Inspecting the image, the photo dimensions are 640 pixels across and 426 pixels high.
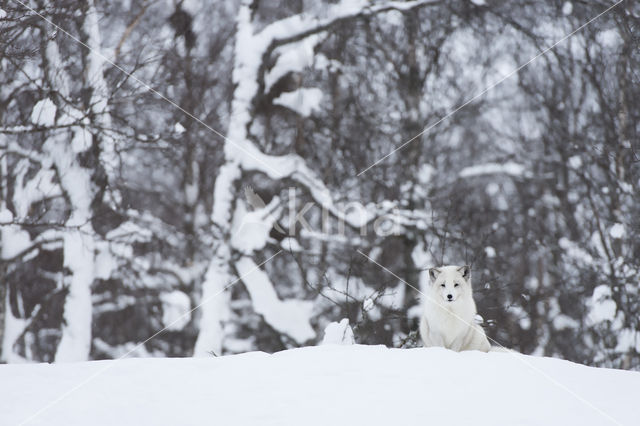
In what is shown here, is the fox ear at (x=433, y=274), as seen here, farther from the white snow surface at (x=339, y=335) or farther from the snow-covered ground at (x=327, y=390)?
the snow-covered ground at (x=327, y=390)

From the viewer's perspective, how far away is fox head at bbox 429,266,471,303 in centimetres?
609

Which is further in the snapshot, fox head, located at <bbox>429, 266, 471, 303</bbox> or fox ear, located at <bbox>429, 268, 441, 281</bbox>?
fox ear, located at <bbox>429, 268, 441, 281</bbox>

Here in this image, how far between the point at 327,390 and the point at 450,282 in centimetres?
226

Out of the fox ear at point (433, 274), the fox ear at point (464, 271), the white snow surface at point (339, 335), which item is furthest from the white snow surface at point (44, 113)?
the fox ear at point (464, 271)

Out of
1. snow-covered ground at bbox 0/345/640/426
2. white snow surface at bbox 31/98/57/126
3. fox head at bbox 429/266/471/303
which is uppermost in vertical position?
white snow surface at bbox 31/98/57/126

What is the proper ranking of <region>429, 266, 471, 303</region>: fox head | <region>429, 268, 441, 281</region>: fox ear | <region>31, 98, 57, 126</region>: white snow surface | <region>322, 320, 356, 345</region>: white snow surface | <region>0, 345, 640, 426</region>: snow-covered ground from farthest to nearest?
<region>31, 98, 57, 126</region>: white snow surface
<region>322, 320, 356, 345</region>: white snow surface
<region>429, 268, 441, 281</region>: fox ear
<region>429, 266, 471, 303</region>: fox head
<region>0, 345, 640, 426</region>: snow-covered ground

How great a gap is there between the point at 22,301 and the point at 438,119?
Answer: 30.5 ft

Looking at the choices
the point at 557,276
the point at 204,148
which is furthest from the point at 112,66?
the point at 557,276

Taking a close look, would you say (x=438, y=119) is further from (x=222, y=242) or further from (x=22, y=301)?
(x=22, y=301)

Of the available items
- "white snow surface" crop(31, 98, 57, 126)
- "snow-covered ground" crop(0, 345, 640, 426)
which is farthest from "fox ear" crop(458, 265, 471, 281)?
"white snow surface" crop(31, 98, 57, 126)

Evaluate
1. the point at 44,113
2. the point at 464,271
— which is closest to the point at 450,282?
the point at 464,271

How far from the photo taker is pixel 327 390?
173 inches

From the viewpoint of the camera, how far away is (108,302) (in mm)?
14680

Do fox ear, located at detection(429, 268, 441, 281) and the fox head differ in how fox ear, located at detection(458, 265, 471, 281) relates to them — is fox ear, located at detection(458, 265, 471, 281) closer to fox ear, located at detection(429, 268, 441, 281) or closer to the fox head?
the fox head
